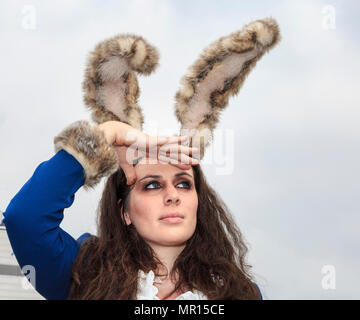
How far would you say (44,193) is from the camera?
7.00ft

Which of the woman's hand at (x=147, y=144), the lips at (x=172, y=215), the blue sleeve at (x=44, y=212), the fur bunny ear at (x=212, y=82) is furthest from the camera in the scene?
the fur bunny ear at (x=212, y=82)

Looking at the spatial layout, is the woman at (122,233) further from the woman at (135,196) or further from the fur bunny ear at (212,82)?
the fur bunny ear at (212,82)

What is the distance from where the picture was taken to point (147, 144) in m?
2.28

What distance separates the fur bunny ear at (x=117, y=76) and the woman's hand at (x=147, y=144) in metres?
0.18

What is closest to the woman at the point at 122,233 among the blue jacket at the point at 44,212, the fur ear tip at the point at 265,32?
the blue jacket at the point at 44,212

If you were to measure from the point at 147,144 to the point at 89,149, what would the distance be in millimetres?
273

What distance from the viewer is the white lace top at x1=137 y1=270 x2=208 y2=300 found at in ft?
7.42

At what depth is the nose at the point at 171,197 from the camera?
2.36 m

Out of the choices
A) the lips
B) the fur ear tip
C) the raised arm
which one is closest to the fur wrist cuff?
the raised arm

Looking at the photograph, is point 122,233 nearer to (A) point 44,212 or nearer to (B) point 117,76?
(A) point 44,212

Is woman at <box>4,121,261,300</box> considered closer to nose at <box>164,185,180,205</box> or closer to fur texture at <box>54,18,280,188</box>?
nose at <box>164,185,180,205</box>

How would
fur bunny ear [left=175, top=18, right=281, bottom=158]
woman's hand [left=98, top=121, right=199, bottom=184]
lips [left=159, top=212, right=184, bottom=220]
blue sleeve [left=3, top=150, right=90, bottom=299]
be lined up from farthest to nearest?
fur bunny ear [left=175, top=18, right=281, bottom=158]
lips [left=159, top=212, right=184, bottom=220]
woman's hand [left=98, top=121, right=199, bottom=184]
blue sleeve [left=3, top=150, right=90, bottom=299]
